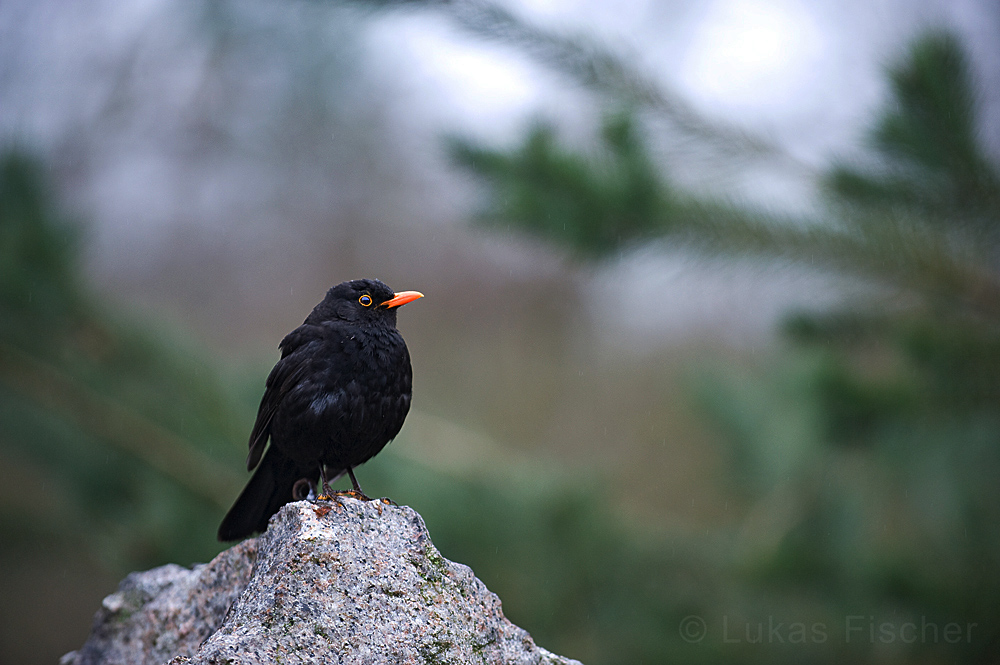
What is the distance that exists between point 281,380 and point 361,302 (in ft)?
1.11

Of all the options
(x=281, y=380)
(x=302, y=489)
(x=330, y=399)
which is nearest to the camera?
(x=330, y=399)

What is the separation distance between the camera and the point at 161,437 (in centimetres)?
396

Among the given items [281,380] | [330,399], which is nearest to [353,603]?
[330,399]

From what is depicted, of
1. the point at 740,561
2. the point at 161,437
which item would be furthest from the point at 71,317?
the point at 740,561

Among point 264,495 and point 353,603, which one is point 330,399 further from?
point 353,603

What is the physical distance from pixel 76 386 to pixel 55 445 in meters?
1.05

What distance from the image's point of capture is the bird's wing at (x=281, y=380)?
2.27 m

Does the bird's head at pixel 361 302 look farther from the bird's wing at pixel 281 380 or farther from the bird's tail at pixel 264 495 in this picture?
the bird's tail at pixel 264 495

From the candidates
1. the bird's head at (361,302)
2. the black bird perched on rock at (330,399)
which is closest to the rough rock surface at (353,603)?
the black bird perched on rock at (330,399)

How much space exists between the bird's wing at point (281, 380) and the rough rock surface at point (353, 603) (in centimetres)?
53

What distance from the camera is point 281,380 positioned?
7.57ft

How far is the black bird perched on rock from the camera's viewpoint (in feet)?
7.13

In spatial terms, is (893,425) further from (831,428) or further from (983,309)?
(983,309)

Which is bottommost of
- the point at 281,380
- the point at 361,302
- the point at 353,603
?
the point at 353,603
